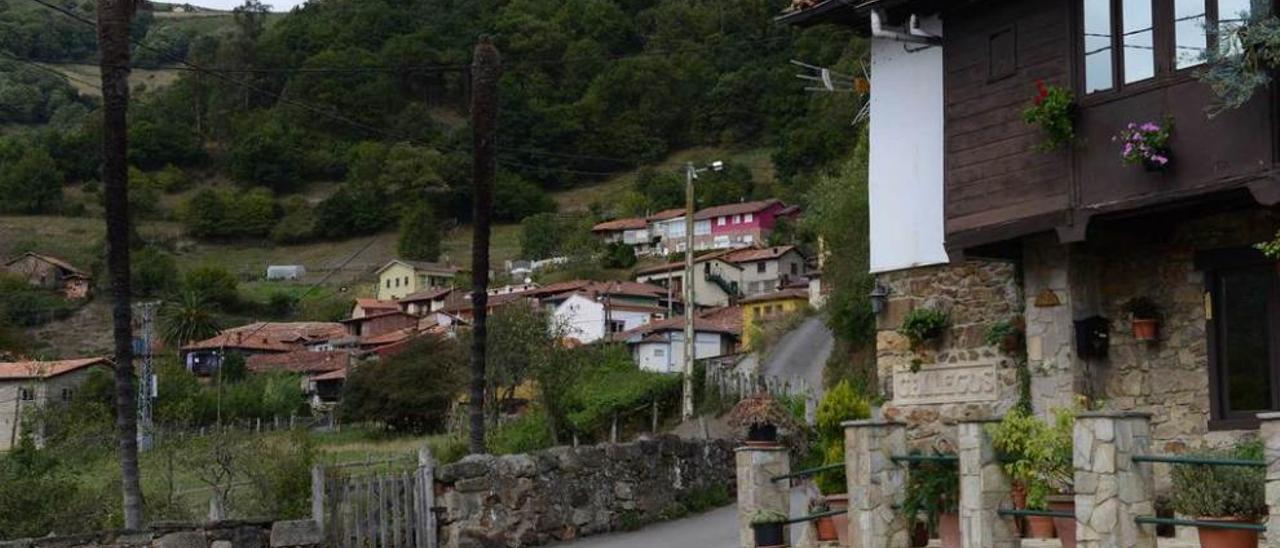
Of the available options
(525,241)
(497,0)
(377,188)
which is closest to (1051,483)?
(525,241)

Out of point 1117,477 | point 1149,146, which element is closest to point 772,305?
point 1149,146

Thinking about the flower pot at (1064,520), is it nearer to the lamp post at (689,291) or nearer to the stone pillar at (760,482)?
the stone pillar at (760,482)

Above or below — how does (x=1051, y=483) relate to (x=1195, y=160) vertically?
below

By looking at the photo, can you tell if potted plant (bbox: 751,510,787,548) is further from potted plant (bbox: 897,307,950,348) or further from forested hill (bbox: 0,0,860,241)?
forested hill (bbox: 0,0,860,241)

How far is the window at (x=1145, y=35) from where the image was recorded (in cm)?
1469

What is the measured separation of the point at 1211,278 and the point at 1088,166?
1.61m

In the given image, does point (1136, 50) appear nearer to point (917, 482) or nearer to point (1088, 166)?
point (1088, 166)

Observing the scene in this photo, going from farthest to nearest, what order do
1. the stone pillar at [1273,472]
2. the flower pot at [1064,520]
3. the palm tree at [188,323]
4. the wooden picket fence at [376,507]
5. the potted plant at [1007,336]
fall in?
the palm tree at [188,323], the wooden picket fence at [376,507], the potted plant at [1007,336], the flower pot at [1064,520], the stone pillar at [1273,472]

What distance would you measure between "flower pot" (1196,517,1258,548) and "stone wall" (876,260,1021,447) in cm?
517

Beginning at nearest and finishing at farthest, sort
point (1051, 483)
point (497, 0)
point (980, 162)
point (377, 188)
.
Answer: point (1051, 483) → point (980, 162) → point (377, 188) → point (497, 0)

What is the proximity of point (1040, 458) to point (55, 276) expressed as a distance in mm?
113923

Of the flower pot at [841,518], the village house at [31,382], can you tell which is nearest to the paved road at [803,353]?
the village house at [31,382]

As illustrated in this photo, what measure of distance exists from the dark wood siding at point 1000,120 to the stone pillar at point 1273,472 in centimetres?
534

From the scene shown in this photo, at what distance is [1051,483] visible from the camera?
45.3ft
